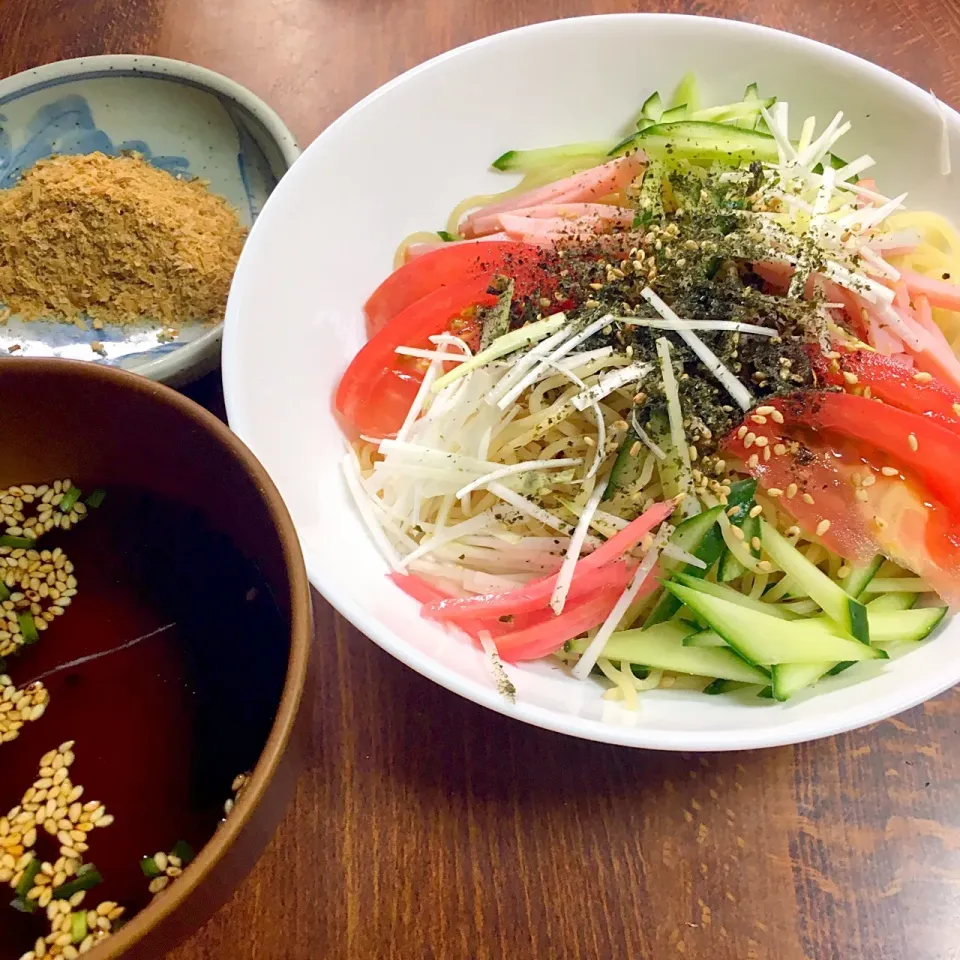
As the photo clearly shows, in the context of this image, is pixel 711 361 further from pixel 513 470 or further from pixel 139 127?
pixel 139 127

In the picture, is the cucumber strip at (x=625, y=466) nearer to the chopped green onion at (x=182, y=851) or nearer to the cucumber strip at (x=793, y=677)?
the cucumber strip at (x=793, y=677)

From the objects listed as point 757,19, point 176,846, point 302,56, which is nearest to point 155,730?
point 176,846

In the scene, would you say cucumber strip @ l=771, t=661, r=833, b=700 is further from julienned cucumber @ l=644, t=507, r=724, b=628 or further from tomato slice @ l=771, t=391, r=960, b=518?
tomato slice @ l=771, t=391, r=960, b=518

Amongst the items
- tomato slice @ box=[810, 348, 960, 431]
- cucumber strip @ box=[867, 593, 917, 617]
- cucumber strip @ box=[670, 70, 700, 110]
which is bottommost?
cucumber strip @ box=[867, 593, 917, 617]

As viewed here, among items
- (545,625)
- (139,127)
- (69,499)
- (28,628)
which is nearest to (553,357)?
(545,625)

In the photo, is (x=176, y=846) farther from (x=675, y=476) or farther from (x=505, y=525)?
(x=675, y=476)

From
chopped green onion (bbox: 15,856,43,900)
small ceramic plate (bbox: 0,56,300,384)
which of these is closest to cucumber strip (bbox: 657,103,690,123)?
→ small ceramic plate (bbox: 0,56,300,384)
